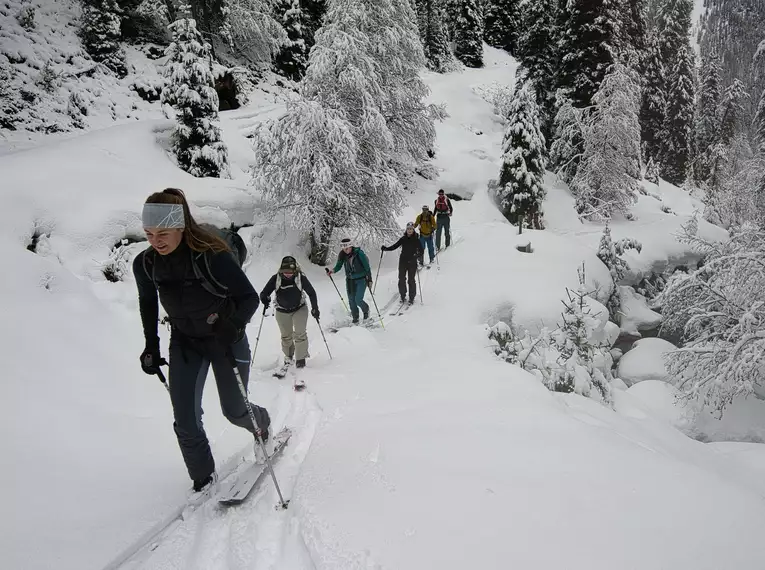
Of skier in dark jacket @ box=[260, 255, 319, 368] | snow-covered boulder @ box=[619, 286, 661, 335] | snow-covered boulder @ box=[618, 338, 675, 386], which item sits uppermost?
skier in dark jacket @ box=[260, 255, 319, 368]

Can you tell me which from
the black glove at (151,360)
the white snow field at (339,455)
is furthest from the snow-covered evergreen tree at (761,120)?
the black glove at (151,360)

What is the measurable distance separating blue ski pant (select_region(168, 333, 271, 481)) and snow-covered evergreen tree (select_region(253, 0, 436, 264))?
30.6ft

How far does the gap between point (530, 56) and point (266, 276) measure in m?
24.6

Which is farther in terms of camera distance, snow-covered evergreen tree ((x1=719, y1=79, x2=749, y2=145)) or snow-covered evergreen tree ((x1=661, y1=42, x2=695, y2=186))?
snow-covered evergreen tree ((x1=719, y1=79, x2=749, y2=145))

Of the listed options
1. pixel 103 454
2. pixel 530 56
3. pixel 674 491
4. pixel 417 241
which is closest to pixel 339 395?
pixel 103 454

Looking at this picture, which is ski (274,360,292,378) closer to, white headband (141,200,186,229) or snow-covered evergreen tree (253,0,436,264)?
white headband (141,200,186,229)

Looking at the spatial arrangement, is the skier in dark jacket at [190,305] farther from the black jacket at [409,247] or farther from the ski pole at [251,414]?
the black jacket at [409,247]

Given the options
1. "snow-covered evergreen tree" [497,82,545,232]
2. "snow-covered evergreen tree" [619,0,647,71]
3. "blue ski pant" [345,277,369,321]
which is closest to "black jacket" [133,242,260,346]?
"blue ski pant" [345,277,369,321]

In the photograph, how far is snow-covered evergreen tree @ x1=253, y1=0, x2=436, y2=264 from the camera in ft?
40.0

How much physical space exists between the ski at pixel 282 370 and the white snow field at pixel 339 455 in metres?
0.23

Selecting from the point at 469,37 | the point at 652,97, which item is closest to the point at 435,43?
the point at 469,37

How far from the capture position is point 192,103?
13039 millimetres

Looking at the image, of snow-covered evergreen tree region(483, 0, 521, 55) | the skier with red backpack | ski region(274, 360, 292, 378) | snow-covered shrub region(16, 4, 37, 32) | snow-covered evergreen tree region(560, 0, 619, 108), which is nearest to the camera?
ski region(274, 360, 292, 378)

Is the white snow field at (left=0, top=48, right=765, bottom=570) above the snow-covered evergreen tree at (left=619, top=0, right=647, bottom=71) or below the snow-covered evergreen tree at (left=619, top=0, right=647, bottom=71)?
below
